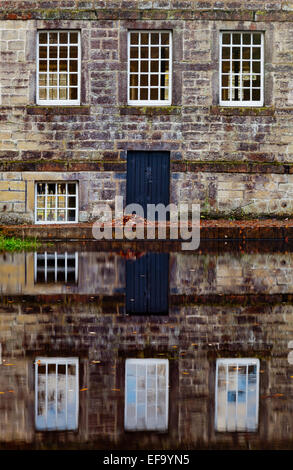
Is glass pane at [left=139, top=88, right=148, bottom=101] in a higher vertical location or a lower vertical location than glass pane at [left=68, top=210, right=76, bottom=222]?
higher

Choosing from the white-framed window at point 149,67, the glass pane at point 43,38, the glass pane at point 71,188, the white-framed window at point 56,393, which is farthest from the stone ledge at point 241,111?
the white-framed window at point 56,393

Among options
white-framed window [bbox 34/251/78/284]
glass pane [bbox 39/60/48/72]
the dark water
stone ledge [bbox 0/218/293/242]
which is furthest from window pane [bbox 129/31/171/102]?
the dark water

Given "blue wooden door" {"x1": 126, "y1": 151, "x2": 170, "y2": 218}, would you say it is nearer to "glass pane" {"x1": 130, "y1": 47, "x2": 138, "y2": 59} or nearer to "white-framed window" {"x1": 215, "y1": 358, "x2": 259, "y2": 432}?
"glass pane" {"x1": 130, "y1": 47, "x2": 138, "y2": 59}

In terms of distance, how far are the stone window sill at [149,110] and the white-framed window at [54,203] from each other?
2.03m

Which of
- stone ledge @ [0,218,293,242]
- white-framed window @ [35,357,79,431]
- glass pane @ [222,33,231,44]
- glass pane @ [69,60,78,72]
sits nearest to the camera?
white-framed window @ [35,357,79,431]

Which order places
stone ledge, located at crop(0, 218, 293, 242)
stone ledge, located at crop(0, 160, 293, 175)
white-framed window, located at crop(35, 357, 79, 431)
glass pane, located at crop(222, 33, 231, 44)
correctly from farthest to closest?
glass pane, located at crop(222, 33, 231, 44) < stone ledge, located at crop(0, 160, 293, 175) < stone ledge, located at crop(0, 218, 293, 242) < white-framed window, located at crop(35, 357, 79, 431)

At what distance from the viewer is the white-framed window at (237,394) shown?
4641mm

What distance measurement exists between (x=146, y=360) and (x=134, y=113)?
15400mm

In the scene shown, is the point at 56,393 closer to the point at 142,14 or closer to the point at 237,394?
the point at 237,394

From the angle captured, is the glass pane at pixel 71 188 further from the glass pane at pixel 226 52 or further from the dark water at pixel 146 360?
the dark water at pixel 146 360

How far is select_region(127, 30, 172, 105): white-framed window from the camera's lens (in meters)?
21.4

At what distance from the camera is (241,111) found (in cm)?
2131

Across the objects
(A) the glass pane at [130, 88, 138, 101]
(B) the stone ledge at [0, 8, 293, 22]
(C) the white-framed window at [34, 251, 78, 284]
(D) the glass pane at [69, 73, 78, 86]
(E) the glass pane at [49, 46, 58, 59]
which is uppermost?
(B) the stone ledge at [0, 8, 293, 22]

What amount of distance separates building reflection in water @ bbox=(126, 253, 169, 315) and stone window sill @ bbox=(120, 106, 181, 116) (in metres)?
6.45
